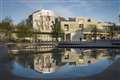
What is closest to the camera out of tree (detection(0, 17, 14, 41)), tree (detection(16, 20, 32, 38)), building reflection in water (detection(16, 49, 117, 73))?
building reflection in water (detection(16, 49, 117, 73))

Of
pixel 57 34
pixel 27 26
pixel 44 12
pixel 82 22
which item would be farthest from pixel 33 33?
pixel 82 22

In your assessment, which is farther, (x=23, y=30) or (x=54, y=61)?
(x=23, y=30)

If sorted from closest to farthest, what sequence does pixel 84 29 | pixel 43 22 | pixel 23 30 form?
pixel 23 30 → pixel 43 22 → pixel 84 29

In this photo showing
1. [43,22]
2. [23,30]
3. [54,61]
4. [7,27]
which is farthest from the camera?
[43,22]

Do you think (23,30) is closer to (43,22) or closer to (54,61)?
(43,22)

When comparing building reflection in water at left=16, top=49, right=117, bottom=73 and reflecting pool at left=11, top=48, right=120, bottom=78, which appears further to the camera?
building reflection in water at left=16, top=49, right=117, bottom=73

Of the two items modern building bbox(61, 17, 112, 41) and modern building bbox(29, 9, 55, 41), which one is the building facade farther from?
modern building bbox(61, 17, 112, 41)

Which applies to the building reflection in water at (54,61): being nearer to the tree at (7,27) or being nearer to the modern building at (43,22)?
the tree at (7,27)

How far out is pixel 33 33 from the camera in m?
41.8

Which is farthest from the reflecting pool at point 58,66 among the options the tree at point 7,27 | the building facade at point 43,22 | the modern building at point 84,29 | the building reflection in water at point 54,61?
the modern building at point 84,29

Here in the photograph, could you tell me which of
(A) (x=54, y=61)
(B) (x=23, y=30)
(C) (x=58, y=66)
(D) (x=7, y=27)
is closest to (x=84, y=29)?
(B) (x=23, y=30)

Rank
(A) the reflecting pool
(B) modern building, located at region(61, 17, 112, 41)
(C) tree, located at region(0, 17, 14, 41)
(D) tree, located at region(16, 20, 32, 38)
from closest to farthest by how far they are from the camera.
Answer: (A) the reflecting pool
(C) tree, located at region(0, 17, 14, 41)
(D) tree, located at region(16, 20, 32, 38)
(B) modern building, located at region(61, 17, 112, 41)

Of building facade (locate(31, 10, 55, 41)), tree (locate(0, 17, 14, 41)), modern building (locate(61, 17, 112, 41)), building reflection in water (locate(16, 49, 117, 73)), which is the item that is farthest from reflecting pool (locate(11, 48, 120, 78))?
modern building (locate(61, 17, 112, 41))

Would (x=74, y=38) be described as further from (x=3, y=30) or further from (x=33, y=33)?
(x=3, y=30)
